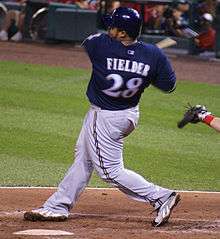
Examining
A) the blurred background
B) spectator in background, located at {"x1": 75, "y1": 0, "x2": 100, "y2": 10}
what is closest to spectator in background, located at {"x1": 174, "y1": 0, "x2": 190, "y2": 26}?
the blurred background

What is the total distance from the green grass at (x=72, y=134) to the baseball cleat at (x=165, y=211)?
1.96 meters

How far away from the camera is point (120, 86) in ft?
23.4

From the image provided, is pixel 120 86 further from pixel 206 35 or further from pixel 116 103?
pixel 206 35

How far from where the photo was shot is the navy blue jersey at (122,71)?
7.17 metres

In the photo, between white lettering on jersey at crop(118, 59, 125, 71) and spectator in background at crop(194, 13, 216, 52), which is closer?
white lettering on jersey at crop(118, 59, 125, 71)

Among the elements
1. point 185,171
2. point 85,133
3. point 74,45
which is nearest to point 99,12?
point 74,45

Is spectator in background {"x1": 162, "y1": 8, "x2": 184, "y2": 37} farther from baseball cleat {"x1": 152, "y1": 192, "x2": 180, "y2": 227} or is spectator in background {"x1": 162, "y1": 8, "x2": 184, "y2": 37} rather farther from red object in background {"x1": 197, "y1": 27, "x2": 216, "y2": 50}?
baseball cleat {"x1": 152, "y1": 192, "x2": 180, "y2": 227}

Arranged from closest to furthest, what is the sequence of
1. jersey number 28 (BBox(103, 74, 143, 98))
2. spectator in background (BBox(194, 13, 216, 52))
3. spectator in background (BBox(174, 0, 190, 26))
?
jersey number 28 (BBox(103, 74, 143, 98)) < spectator in background (BBox(194, 13, 216, 52)) < spectator in background (BBox(174, 0, 190, 26))

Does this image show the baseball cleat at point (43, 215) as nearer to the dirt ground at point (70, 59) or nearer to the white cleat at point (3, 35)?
the dirt ground at point (70, 59)

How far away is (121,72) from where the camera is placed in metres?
7.17

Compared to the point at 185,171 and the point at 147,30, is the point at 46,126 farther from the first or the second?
the point at 147,30

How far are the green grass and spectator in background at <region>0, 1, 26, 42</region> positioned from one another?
501 centimetres

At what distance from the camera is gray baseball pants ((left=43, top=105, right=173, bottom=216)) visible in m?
7.23

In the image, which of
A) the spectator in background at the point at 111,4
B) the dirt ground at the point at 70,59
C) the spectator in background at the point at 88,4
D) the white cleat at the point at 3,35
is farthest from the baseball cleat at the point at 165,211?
the white cleat at the point at 3,35
